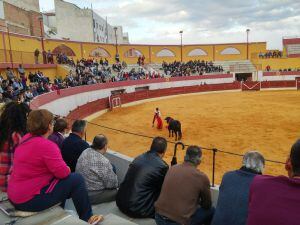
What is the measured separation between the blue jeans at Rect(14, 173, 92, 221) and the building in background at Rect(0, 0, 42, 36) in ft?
80.0

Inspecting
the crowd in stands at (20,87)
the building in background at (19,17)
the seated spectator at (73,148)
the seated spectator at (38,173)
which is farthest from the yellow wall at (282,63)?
the seated spectator at (38,173)

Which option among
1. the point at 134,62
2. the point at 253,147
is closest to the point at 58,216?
the point at 253,147

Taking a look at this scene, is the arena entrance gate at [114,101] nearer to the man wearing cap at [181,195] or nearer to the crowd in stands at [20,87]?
the crowd in stands at [20,87]

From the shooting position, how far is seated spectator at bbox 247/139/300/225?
1710 mm

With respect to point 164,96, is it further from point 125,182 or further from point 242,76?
point 125,182

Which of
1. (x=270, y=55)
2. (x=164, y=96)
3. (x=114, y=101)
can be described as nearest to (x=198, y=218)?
(x=114, y=101)

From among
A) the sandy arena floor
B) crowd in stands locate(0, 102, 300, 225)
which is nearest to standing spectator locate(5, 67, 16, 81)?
the sandy arena floor

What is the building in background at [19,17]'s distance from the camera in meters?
26.9

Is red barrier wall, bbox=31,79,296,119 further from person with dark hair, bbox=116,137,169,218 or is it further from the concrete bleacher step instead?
person with dark hair, bbox=116,137,169,218

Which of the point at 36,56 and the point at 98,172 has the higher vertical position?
the point at 36,56

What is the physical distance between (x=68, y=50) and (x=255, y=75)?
23254 millimetres

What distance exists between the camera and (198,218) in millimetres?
3334

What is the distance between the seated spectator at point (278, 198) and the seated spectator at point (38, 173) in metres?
1.46

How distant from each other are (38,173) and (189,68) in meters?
36.7
